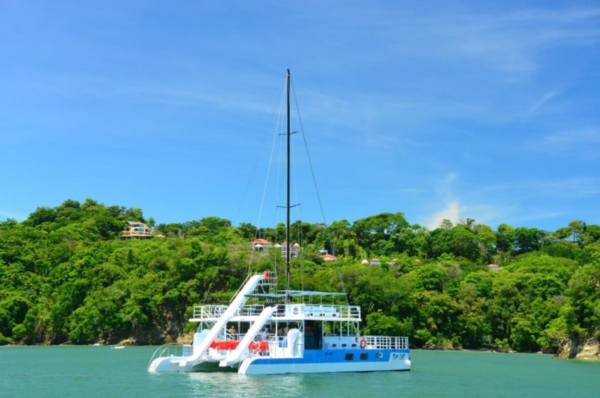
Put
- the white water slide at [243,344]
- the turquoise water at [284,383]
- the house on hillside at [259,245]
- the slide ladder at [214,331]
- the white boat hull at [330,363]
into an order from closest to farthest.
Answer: the turquoise water at [284,383], the white boat hull at [330,363], the white water slide at [243,344], the slide ladder at [214,331], the house on hillside at [259,245]

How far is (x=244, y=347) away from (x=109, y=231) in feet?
322

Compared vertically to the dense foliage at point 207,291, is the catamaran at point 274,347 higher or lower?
lower

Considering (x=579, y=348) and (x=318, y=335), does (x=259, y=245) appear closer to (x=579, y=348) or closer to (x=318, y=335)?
(x=579, y=348)

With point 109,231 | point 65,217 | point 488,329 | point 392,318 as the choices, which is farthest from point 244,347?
point 65,217

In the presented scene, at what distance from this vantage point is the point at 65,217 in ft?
421

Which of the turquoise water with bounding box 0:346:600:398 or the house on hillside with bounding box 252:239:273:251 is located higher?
the house on hillside with bounding box 252:239:273:251

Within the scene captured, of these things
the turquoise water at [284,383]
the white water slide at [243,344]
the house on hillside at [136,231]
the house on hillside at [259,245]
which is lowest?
the turquoise water at [284,383]

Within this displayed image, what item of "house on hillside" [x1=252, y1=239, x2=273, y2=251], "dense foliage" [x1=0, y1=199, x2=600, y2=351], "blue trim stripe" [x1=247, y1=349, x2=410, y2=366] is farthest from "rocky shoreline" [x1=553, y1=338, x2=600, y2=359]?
"house on hillside" [x1=252, y1=239, x2=273, y2=251]

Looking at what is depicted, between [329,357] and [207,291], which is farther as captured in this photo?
[207,291]

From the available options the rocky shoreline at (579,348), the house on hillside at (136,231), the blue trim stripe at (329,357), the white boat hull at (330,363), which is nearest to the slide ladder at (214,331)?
the white boat hull at (330,363)

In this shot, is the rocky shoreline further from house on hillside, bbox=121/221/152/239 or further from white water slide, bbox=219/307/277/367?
house on hillside, bbox=121/221/152/239

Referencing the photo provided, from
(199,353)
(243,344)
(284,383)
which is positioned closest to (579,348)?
(243,344)

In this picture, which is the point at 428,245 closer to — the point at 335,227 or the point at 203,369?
the point at 335,227

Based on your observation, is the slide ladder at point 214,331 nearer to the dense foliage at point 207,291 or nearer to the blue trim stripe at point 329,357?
the blue trim stripe at point 329,357
